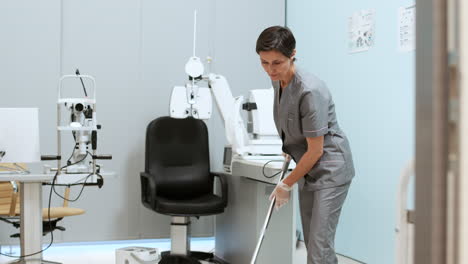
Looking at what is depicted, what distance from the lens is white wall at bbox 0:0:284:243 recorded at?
159 inches

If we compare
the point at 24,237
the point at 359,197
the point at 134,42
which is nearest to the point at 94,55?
the point at 134,42

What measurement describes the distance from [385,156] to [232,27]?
1.80 metres

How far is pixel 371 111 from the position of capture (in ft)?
12.0

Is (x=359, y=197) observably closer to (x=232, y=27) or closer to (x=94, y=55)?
(x=232, y=27)

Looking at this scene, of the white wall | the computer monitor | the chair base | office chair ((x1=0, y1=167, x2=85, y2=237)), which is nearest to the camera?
the computer monitor

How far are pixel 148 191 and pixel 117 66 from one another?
111 centimetres

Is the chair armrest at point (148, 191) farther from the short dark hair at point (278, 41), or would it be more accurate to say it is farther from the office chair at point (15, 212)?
the short dark hair at point (278, 41)

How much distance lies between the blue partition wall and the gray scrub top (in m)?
1.03

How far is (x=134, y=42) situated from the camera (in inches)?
170

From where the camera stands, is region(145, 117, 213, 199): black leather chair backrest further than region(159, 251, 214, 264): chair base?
Yes

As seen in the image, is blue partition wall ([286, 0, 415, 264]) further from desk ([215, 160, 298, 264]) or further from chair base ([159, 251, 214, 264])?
chair base ([159, 251, 214, 264])

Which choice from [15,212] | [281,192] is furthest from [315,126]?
[15,212]

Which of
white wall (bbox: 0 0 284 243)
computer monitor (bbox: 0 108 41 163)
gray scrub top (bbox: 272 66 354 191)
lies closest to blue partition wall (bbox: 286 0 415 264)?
white wall (bbox: 0 0 284 243)

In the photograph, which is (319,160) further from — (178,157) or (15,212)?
(15,212)
